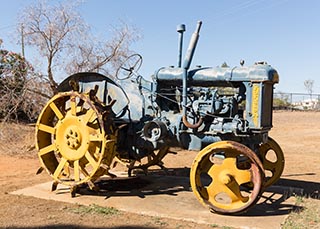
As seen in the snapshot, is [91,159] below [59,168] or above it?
above

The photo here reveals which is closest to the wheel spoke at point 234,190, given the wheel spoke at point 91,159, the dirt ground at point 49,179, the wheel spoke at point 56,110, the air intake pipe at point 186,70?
the dirt ground at point 49,179

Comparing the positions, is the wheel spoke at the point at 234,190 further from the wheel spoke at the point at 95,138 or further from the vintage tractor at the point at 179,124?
the wheel spoke at the point at 95,138

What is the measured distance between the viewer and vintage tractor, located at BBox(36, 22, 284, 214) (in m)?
5.69

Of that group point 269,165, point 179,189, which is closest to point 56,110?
point 179,189

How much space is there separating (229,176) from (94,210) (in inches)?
79.0

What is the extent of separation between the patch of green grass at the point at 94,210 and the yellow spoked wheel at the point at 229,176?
1223 millimetres

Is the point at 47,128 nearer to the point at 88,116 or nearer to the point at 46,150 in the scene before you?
the point at 46,150

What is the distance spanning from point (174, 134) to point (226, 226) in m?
1.85

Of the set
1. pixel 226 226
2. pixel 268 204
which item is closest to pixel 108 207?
pixel 226 226

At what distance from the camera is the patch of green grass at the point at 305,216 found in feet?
17.0

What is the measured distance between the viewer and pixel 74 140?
6.40 meters

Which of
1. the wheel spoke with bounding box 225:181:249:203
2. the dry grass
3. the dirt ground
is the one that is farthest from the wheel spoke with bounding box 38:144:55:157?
the dry grass

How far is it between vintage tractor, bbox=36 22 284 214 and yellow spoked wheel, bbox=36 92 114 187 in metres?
0.02

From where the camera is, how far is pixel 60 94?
659 centimetres
